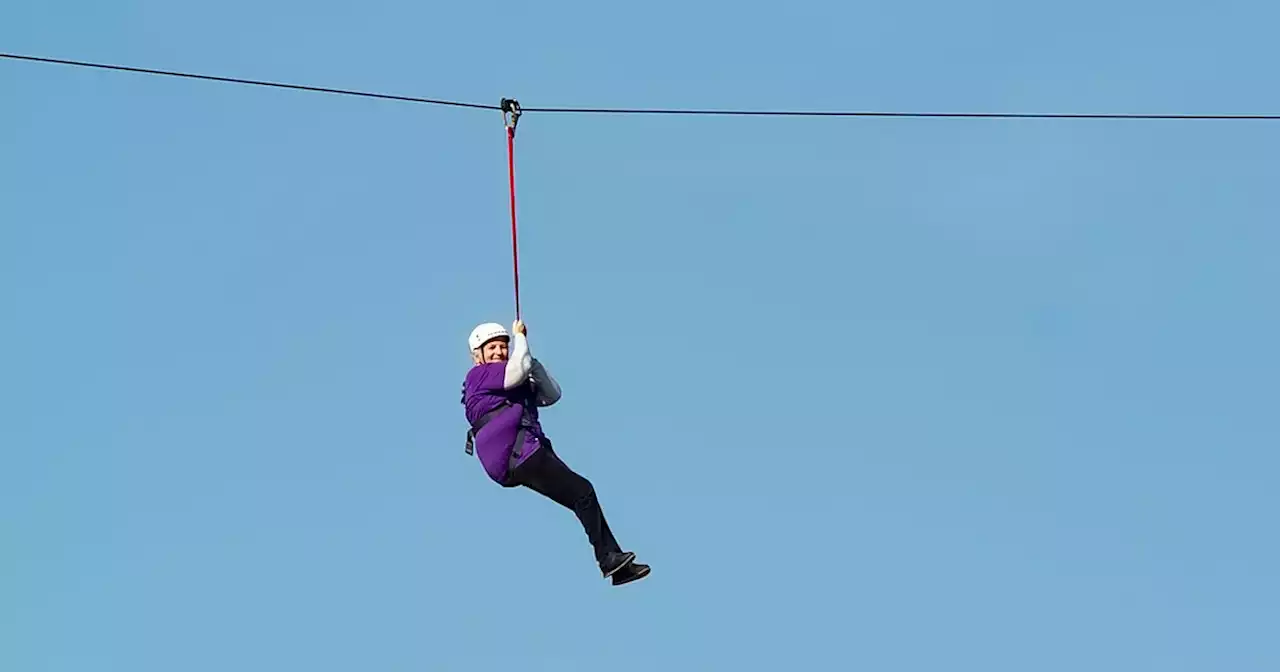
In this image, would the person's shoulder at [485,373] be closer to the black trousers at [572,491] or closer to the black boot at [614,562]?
the black trousers at [572,491]

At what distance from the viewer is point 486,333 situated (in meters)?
17.5

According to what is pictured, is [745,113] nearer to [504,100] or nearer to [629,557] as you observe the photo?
[504,100]

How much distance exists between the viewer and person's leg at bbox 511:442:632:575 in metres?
17.4

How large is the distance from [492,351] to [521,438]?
1.95 ft

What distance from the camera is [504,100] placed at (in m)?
17.4

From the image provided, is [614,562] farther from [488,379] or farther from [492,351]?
[492,351]

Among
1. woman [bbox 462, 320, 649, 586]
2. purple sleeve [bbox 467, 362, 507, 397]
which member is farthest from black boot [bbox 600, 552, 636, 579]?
purple sleeve [bbox 467, 362, 507, 397]

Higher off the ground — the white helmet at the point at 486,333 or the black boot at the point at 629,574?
the white helmet at the point at 486,333

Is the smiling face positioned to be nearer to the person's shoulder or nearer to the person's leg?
the person's shoulder

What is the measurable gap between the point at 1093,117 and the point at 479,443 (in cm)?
463

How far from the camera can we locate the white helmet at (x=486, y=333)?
17.5 meters

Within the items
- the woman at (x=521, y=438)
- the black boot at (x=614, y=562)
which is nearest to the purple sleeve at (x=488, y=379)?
the woman at (x=521, y=438)

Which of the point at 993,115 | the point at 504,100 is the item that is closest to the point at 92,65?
the point at 504,100

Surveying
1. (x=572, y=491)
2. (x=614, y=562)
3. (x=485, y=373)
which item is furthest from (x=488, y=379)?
(x=614, y=562)
